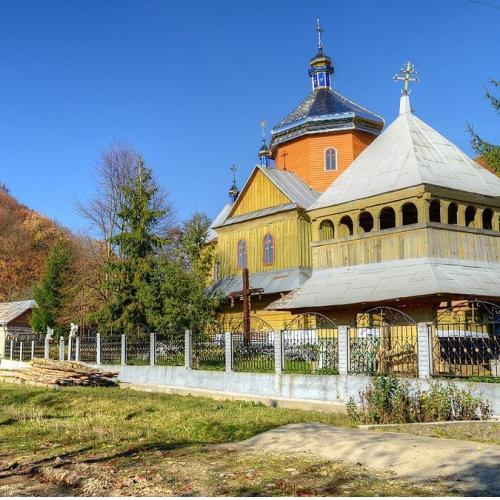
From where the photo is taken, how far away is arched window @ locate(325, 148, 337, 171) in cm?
3173

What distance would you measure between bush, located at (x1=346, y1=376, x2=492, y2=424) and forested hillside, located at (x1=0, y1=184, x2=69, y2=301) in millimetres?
46486

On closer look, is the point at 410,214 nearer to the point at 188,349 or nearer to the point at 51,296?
the point at 188,349

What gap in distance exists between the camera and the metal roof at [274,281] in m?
27.4

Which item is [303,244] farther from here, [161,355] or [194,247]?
[161,355]

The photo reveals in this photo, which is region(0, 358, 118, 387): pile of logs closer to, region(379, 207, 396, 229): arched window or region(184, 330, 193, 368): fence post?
region(184, 330, 193, 368): fence post

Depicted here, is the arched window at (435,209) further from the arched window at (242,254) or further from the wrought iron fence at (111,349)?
the wrought iron fence at (111,349)

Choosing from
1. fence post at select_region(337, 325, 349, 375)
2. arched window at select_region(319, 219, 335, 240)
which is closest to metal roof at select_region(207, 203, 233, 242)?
arched window at select_region(319, 219, 335, 240)

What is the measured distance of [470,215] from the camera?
21.8 metres

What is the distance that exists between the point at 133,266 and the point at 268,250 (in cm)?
627

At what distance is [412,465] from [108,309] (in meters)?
21.0

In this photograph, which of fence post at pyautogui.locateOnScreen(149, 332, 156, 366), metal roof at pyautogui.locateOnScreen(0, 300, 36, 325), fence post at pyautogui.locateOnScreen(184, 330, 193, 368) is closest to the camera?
fence post at pyautogui.locateOnScreen(184, 330, 193, 368)

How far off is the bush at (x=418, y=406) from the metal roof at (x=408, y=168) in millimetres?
9668

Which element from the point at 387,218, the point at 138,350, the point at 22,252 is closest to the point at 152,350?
the point at 138,350

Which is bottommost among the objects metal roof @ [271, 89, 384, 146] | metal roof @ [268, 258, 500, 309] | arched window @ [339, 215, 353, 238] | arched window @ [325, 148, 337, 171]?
metal roof @ [268, 258, 500, 309]
